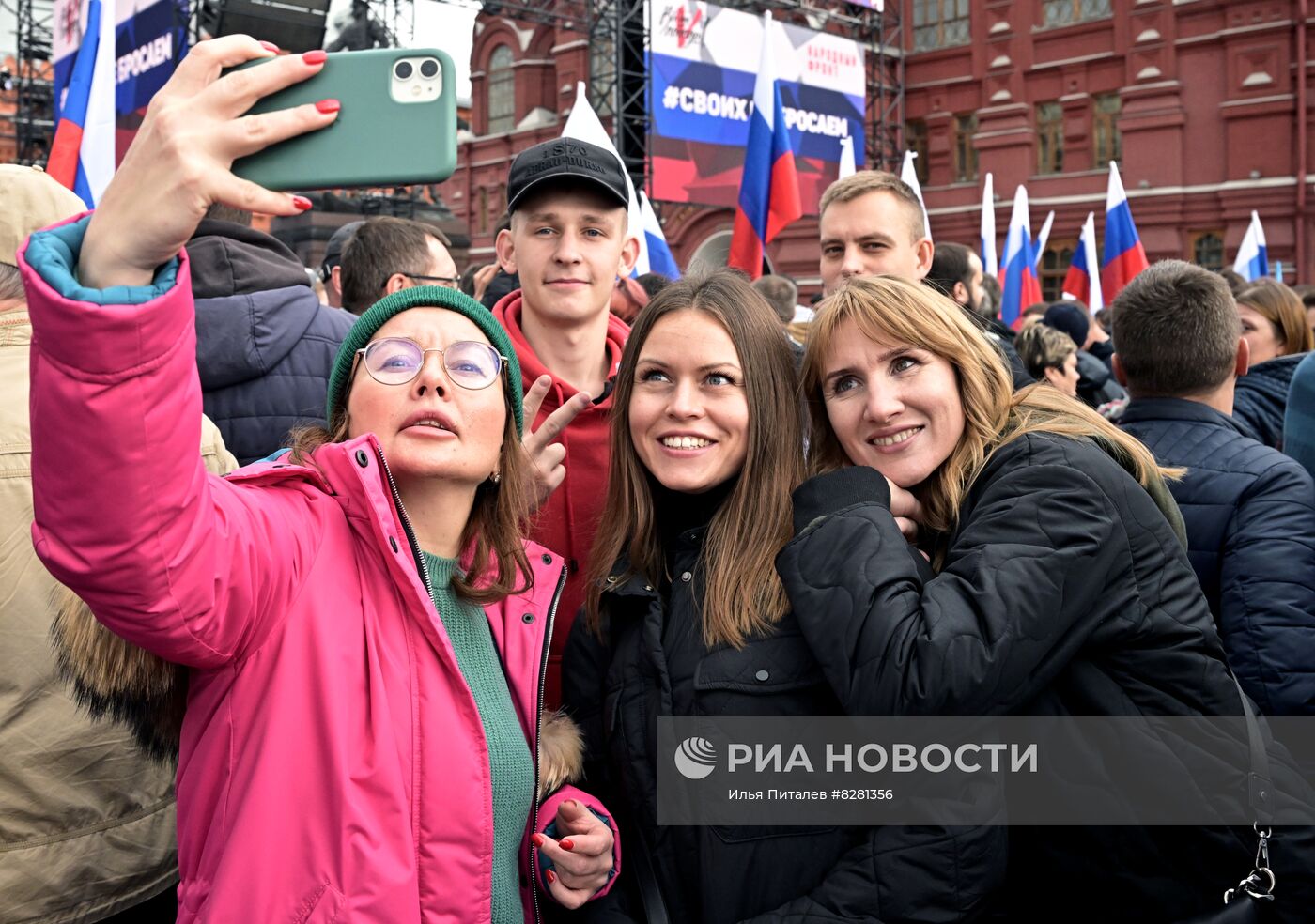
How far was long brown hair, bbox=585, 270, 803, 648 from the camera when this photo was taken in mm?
2035

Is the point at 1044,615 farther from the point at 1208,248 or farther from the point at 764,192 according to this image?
the point at 1208,248

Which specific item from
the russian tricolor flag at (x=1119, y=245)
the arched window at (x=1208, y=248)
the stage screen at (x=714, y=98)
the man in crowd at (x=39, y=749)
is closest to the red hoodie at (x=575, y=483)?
the man in crowd at (x=39, y=749)

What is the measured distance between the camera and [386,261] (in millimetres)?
4125

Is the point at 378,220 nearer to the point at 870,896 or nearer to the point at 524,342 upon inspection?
the point at 524,342

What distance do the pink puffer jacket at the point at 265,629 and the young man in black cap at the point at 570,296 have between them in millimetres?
1010

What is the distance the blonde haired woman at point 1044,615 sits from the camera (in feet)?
5.74

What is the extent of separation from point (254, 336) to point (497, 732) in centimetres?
181

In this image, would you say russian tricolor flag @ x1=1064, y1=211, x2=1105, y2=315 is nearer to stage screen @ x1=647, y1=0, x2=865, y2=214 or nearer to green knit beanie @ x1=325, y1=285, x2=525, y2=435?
stage screen @ x1=647, y1=0, x2=865, y2=214

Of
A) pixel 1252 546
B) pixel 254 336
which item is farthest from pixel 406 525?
pixel 1252 546

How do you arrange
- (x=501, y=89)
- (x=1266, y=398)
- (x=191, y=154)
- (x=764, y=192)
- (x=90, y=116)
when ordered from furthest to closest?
(x=501, y=89) → (x=764, y=192) → (x=90, y=116) → (x=1266, y=398) → (x=191, y=154)

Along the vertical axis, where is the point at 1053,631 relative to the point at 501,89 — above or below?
below

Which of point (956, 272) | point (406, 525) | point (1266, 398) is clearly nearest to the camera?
point (406, 525)

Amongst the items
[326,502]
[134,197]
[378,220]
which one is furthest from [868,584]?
[378,220]

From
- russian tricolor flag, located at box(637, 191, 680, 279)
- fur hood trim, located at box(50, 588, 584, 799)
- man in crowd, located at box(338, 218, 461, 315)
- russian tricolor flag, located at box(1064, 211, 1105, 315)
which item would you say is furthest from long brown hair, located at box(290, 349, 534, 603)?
russian tricolor flag, located at box(1064, 211, 1105, 315)
